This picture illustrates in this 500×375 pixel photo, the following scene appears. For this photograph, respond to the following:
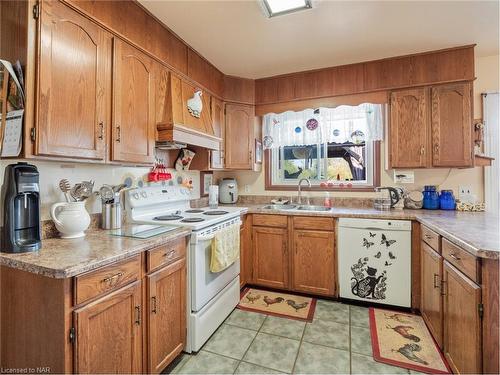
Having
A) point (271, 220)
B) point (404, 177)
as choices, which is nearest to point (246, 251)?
point (271, 220)

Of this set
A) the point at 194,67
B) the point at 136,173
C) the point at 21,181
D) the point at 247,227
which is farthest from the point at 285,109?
the point at 21,181

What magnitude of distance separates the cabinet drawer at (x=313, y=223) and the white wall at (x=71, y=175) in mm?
1535

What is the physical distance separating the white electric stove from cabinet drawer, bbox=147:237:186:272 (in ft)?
0.27

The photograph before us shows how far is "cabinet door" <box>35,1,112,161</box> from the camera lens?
1.25 meters

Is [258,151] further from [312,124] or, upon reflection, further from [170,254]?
[170,254]

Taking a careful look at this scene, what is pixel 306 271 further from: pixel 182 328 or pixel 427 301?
pixel 182 328

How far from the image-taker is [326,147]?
3152 mm

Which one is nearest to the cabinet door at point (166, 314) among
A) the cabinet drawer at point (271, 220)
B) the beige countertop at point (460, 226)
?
the cabinet drawer at point (271, 220)

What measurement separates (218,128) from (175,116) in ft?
2.76

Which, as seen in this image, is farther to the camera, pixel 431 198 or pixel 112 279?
pixel 431 198

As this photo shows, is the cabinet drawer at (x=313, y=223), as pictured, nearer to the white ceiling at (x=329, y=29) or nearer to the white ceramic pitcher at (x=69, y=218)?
the white ceiling at (x=329, y=29)

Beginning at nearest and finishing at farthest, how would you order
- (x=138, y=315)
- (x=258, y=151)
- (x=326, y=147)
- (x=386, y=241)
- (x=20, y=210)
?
(x=20, y=210)
(x=138, y=315)
(x=386, y=241)
(x=326, y=147)
(x=258, y=151)

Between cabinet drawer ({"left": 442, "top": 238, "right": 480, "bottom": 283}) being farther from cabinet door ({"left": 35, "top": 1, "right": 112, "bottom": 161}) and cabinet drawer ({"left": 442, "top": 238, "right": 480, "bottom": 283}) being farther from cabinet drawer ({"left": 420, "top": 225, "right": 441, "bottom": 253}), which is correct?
cabinet door ({"left": 35, "top": 1, "right": 112, "bottom": 161})

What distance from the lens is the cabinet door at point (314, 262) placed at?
2.49 metres
